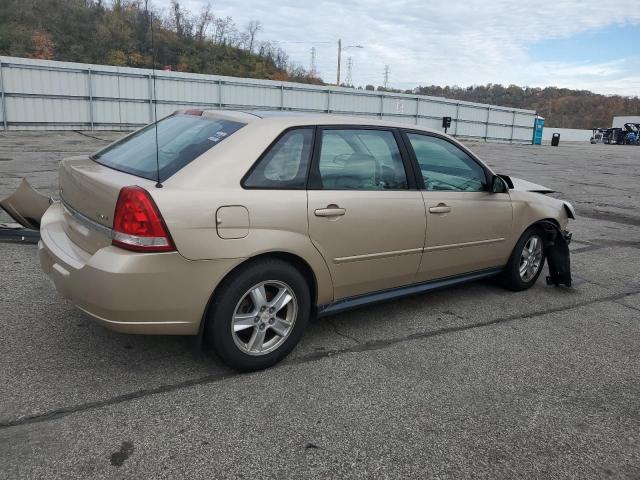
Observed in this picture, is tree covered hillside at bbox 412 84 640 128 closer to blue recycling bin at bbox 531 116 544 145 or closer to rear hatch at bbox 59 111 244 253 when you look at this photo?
blue recycling bin at bbox 531 116 544 145

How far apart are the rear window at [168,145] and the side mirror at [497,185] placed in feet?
7.73

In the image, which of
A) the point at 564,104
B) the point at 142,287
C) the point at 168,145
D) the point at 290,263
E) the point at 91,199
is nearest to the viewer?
the point at 142,287

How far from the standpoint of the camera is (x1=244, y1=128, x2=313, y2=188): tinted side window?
3.16 metres

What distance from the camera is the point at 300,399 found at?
2.96m

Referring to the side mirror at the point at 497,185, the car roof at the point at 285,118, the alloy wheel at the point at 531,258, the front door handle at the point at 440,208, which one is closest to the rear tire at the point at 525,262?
the alloy wheel at the point at 531,258

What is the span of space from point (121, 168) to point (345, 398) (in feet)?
6.47

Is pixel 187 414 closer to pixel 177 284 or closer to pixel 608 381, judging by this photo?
pixel 177 284

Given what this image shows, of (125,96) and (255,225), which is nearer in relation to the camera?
(255,225)

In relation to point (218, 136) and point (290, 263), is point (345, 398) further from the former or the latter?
point (218, 136)

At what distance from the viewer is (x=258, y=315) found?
315 cm

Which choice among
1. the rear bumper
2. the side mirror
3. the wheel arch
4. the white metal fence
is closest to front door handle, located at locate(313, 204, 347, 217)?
the wheel arch

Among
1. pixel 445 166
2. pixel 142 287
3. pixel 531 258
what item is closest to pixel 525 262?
pixel 531 258

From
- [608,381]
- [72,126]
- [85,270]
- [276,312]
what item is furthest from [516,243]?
[72,126]

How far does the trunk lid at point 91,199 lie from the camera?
2.91 metres
